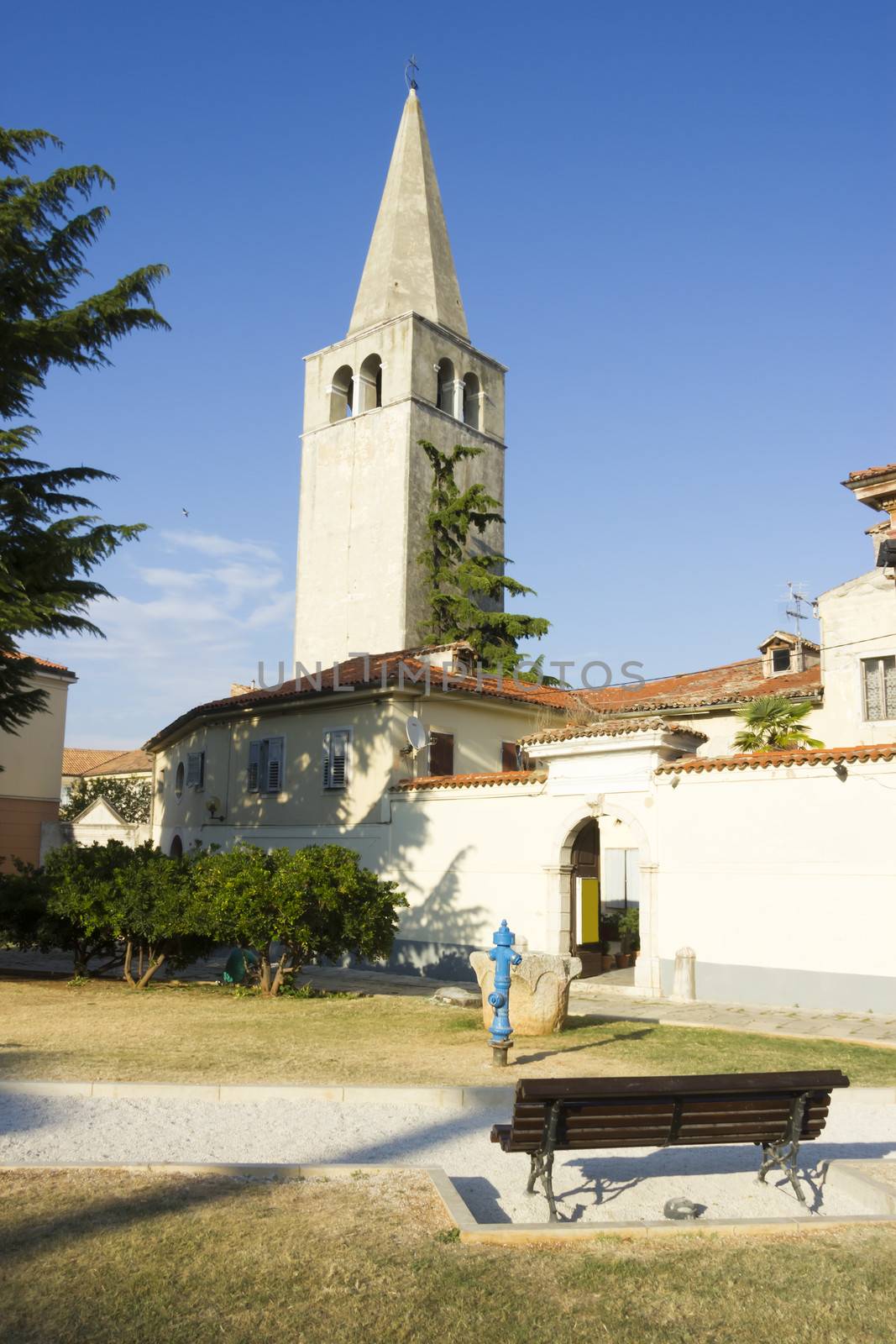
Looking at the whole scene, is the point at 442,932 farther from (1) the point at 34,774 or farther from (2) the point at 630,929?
(1) the point at 34,774

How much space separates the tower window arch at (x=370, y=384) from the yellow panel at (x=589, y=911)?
2703cm

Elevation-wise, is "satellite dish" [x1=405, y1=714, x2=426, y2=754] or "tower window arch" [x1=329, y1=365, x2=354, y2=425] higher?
"tower window arch" [x1=329, y1=365, x2=354, y2=425]

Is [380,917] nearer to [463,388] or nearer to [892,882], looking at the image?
[892,882]

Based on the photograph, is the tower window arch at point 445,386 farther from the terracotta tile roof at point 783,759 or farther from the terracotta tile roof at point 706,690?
the terracotta tile roof at point 783,759

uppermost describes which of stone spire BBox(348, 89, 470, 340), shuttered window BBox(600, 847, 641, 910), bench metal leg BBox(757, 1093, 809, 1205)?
stone spire BBox(348, 89, 470, 340)

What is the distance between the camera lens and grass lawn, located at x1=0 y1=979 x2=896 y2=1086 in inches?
378

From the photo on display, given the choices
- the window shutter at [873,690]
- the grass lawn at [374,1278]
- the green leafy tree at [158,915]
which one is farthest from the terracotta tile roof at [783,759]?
the grass lawn at [374,1278]

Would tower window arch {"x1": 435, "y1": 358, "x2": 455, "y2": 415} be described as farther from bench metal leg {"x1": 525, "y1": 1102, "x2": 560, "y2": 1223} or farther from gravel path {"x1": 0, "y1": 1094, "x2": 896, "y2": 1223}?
bench metal leg {"x1": 525, "y1": 1102, "x2": 560, "y2": 1223}

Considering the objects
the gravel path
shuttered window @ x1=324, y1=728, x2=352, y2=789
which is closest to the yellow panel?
shuttered window @ x1=324, y1=728, x2=352, y2=789

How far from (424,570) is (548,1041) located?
28.3 m

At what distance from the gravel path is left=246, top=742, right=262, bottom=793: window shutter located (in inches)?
705

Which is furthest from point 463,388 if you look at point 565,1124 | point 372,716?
point 565,1124

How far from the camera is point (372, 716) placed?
2342cm

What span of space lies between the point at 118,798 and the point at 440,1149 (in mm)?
44450
